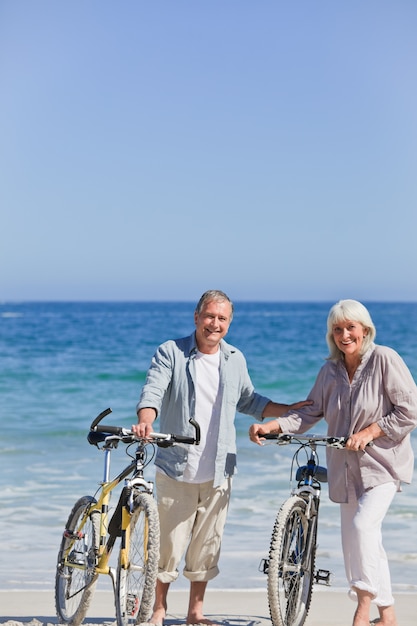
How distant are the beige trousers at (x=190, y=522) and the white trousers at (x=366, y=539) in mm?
655

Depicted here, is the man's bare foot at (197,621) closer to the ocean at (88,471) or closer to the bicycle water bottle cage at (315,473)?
the bicycle water bottle cage at (315,473)

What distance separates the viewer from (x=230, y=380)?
4.49 m

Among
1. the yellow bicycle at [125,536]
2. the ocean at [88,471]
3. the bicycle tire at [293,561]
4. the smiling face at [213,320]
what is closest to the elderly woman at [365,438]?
the bicycle tire at [293,561]

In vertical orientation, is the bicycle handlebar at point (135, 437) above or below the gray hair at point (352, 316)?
below

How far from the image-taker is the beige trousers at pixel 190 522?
14.6 feet

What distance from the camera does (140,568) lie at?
3959 millimetres

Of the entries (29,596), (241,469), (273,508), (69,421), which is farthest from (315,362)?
(29,596)

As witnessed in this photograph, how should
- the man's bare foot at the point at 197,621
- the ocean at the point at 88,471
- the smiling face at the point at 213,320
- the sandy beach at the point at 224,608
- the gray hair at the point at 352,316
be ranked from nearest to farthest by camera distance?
the gray hair at the point at 352,316, the smiling face at the point at 213,320, the man's bare foot at the point at 197,621, the sandy beach at the point at 224,608, the ocean at the point at 88,471

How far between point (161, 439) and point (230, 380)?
23.3 inches

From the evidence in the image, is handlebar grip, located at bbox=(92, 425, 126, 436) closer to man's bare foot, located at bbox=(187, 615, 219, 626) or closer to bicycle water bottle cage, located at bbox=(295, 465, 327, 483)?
bicycle water bottle cage, located at bbox=(295, 465, 327, 483)

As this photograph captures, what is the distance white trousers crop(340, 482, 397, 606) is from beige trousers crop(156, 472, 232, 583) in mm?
655

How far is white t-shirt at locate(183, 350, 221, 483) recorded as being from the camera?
4.40 meters

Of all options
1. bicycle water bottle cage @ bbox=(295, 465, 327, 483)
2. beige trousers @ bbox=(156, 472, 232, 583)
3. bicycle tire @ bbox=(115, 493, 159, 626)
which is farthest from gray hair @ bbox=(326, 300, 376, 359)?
bicycle tire @ bbox=(115, 493, 159, 626)

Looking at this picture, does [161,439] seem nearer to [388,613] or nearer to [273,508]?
[388,613]
